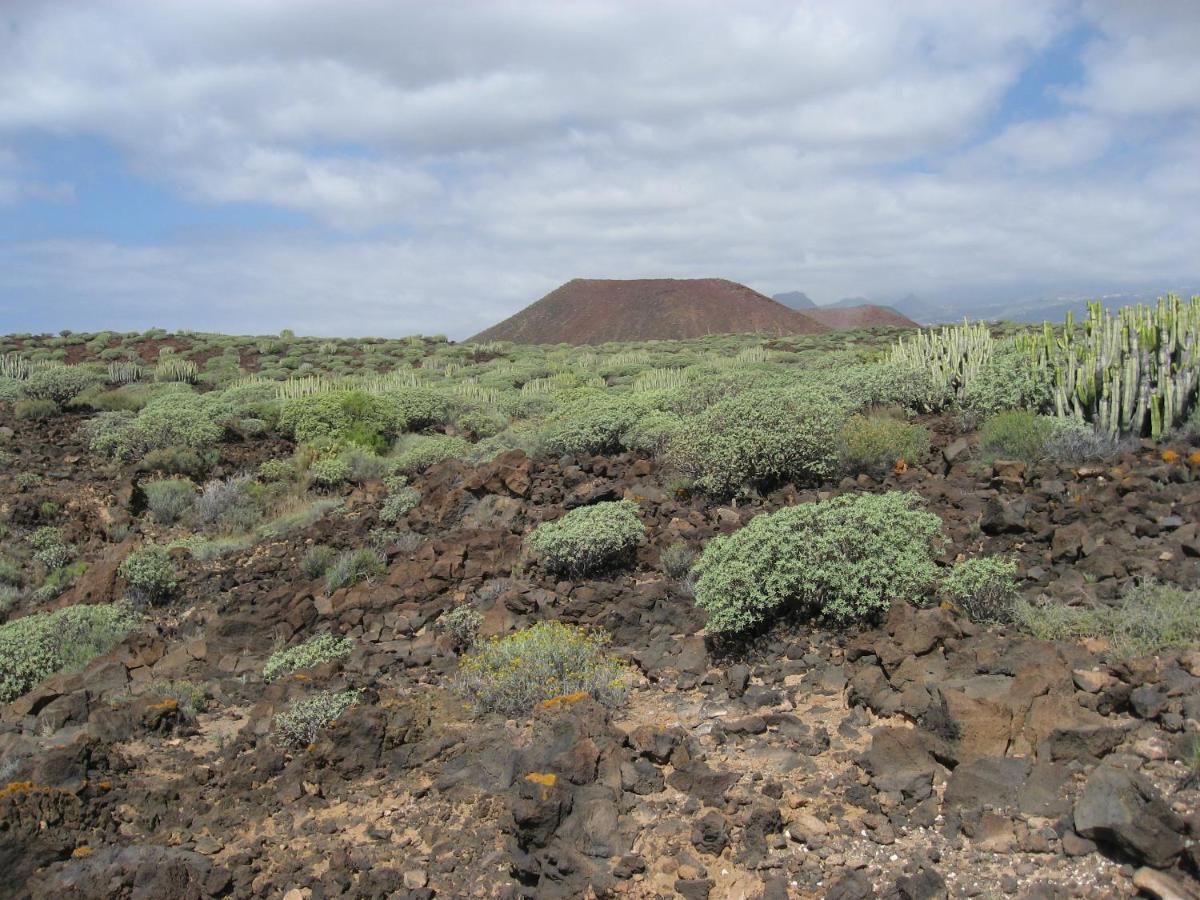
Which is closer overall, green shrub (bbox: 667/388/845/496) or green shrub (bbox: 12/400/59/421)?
green shrub (bbox: 667/388/845/496)

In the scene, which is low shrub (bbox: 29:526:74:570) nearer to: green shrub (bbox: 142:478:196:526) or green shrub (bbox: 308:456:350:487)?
green shrub (bbox: 142:478:196:526)

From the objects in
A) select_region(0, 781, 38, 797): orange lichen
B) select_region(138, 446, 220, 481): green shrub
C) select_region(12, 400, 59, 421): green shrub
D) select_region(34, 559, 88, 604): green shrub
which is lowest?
select_region(34, 559, 88, 604): green shrub

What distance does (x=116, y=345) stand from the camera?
3472 cm

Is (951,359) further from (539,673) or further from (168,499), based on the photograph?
(168,499)

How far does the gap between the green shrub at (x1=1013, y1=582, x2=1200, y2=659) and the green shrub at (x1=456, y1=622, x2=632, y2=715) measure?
2563mm

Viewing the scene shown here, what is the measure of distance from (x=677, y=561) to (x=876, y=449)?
10.5 ft

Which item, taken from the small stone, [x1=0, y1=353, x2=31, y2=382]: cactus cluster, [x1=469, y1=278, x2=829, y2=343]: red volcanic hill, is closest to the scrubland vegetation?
the small stone

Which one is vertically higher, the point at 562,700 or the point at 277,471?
the point at 277,471

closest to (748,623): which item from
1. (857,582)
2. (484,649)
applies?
(857,582)

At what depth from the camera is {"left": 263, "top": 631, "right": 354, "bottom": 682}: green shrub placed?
7.39 m

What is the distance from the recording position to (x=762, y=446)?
991cm

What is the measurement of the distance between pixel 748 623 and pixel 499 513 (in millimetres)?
4921

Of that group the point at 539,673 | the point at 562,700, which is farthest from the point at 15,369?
the point at 562,700

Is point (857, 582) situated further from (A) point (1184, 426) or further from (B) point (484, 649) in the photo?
(A) point (1184, 426)
